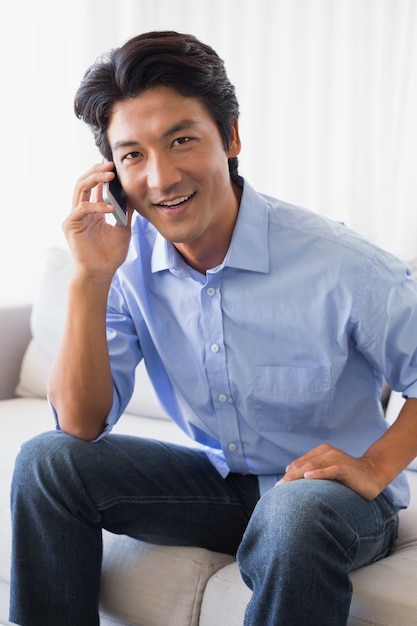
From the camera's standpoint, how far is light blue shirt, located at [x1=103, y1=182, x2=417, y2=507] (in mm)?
1445

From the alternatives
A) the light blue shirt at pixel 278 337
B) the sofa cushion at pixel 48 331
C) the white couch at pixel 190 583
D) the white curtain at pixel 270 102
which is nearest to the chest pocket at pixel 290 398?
the light blue shirt at pixel 278 337

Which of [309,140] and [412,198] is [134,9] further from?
[412,198]

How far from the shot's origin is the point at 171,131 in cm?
145

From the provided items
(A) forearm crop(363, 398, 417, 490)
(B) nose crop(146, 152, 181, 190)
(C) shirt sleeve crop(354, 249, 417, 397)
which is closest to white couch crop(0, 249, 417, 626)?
(A) forearm crop(363, 398, 417, 490)

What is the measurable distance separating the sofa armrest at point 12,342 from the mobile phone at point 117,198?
3.49 ft

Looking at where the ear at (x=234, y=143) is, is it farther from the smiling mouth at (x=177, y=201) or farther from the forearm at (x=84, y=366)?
the forearm at (x=84, y=366)

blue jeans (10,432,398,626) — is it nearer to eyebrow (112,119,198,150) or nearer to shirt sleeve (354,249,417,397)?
shirt sleeve (354,249,417,397)

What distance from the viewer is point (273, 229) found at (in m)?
1.55

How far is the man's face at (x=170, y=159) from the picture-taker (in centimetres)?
145

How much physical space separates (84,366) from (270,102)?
5.67 ft

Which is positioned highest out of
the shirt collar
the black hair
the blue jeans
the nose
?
the black hair

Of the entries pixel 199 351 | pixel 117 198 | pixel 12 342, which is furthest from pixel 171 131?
pixel 12 342

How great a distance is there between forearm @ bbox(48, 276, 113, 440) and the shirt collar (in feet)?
0.38

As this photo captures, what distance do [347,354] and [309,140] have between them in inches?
63.3
